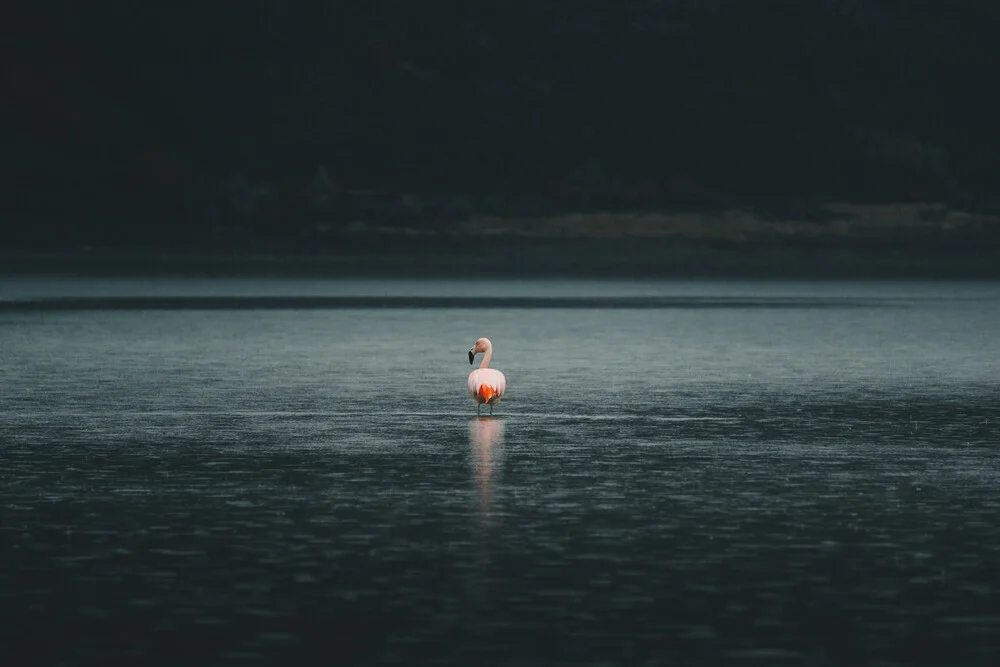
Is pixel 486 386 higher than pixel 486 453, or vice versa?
pixel 486 386

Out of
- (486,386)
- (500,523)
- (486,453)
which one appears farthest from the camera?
(486,386)

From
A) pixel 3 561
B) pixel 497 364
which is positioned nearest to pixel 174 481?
pixel 3 561

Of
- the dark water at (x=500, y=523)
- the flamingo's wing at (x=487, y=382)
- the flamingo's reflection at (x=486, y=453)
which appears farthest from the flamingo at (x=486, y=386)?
the dark water at (x=500, y=523)

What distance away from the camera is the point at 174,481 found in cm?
2195

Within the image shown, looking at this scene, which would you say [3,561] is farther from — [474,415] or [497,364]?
[497,364]

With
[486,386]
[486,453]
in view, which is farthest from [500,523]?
[486,386]

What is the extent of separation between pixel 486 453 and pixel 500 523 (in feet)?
22.0

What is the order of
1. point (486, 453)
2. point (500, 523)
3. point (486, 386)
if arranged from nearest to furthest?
point (500, 523), point (486, 453), point (486, 386)

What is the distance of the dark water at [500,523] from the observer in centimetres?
1334

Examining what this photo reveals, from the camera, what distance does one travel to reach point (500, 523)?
61.1 feet

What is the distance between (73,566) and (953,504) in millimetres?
9182

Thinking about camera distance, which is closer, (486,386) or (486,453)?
(486,453)

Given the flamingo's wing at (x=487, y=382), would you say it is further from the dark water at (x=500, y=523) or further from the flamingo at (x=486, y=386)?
the dark water at (x=500, y=523)

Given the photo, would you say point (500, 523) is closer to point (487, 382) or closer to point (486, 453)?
point (486, 453)
